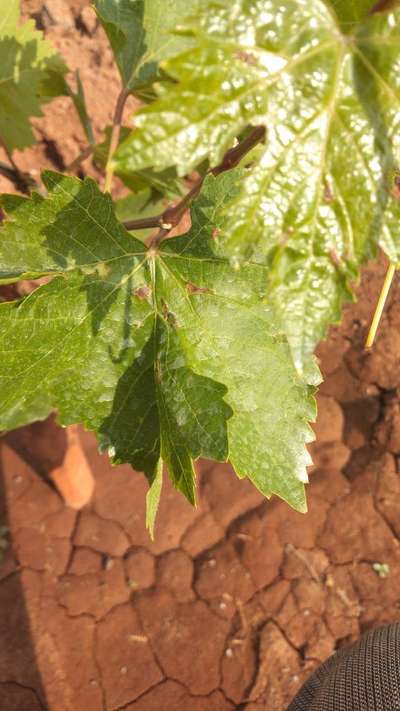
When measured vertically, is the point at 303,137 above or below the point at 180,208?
above

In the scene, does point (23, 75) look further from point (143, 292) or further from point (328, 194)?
point (328, 194)

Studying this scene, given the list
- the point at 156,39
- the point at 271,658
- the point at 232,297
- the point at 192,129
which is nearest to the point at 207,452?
the point at 232,297

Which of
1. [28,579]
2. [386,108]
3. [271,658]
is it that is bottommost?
[271,658]

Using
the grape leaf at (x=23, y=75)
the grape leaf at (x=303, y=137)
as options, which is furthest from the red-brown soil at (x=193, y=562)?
the grape leaf at (x=303, y=137)

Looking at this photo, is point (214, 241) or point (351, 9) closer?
point (351, 9)

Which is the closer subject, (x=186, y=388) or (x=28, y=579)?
(x=186, y=388)

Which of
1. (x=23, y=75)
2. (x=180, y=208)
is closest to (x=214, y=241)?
(x=180, y=208)

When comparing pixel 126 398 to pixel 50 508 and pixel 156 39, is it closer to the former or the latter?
pixel 156 39
